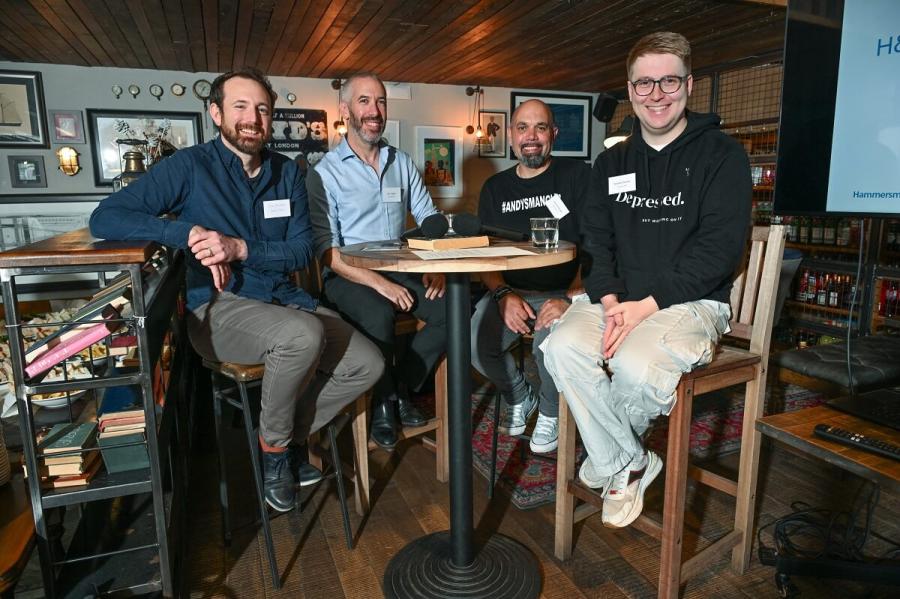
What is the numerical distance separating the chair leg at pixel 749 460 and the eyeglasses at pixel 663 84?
2.66ft

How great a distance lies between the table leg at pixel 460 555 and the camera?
150cm

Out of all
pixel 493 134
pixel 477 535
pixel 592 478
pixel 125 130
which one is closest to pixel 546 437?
pixel 477 535

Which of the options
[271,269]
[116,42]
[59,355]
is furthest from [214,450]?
[116,42]

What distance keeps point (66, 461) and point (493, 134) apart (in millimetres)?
5732

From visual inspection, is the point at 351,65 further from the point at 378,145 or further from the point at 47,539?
the point at 47,539

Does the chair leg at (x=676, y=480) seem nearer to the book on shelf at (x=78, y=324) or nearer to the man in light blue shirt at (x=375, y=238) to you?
the man in light blue shirt at (x=375, y=238)

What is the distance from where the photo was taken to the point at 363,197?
234cm

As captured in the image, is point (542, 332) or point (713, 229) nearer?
point (713, 229)

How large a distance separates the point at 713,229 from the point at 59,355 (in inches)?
62.2

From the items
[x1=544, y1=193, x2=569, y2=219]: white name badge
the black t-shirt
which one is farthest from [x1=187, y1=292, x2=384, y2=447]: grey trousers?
[x1=544, y1=193, x2=569, y2=219]: white name badge

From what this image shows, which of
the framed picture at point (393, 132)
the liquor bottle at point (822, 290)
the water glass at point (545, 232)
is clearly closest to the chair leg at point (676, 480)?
the water glass at point (545, 232)

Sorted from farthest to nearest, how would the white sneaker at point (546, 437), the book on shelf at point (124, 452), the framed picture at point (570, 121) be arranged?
1. the framed picture at point (570, 121)
2. the white sneaker at point (546, 437)
3. the book on shelf at point (124, 452)

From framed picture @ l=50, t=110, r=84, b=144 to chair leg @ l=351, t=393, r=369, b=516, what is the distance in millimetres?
4745

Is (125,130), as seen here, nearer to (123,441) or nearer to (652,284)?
(123,441)
